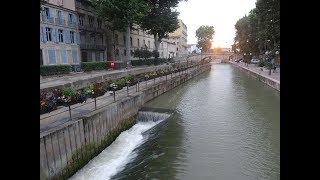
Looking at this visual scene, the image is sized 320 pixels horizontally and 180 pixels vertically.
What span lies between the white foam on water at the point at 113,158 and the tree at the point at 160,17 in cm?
3039

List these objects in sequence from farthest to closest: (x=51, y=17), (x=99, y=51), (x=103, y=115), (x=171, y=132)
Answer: (x=99, y=51) < (x=51, y=17) < (x=171, y=132) < (x=103, y=115)

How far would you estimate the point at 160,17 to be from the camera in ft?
148

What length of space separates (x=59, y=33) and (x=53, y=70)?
398 inches

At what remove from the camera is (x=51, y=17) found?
3681 cm

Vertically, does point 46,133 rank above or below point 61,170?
above

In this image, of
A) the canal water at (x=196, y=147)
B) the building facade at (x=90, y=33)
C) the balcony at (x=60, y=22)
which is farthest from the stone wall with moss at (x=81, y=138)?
the building facade at (x=90, y=33)

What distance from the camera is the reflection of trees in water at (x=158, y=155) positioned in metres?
11.6

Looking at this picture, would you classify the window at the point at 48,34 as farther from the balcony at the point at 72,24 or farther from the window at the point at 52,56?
the balcony at the point at 72,24

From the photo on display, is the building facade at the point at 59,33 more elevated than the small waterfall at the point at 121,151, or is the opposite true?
the building facade at the point at 59,33

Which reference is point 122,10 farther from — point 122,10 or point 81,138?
point 81,138

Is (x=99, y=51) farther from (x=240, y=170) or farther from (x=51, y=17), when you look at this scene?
(x=240, y=170)
